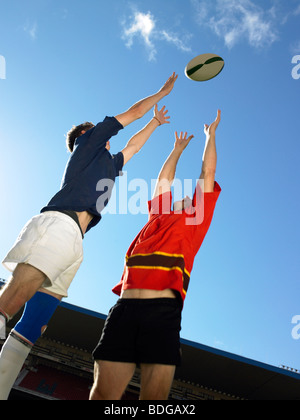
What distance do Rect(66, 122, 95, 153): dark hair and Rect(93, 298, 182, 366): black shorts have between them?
2.13 meters

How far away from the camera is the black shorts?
7.54 ft

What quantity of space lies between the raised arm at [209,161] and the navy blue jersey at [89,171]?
0.91 metres

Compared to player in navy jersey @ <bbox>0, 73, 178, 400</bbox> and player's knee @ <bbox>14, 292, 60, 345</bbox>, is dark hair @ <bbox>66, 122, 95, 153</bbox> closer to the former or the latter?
player in navy jersey @ <bbox>0, 73, 178, 400</bbox>

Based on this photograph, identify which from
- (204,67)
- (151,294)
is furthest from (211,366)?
(151,294)

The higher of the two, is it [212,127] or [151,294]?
[212,127]

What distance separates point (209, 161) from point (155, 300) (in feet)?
5.21

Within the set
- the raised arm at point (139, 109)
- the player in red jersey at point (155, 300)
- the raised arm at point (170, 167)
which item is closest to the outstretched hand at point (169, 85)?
the raised arm at point (139, 109)

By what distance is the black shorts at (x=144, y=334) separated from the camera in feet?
7.54

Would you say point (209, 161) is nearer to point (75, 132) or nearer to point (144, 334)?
point (75, 132)

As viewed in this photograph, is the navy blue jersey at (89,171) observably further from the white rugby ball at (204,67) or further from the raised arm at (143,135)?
the white rugby ball at (204,67)

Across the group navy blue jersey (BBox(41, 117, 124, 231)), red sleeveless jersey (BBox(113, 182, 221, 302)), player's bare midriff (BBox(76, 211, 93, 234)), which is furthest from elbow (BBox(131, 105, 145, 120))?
player's bare midriff (BBox(76, 211, 93, 234))

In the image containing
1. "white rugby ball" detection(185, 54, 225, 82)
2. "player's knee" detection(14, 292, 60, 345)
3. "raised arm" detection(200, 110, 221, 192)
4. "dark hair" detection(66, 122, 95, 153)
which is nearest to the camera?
"player's knee" detection(14, 292, 60, 345)

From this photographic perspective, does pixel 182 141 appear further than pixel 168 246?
Yes

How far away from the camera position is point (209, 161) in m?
3.44
